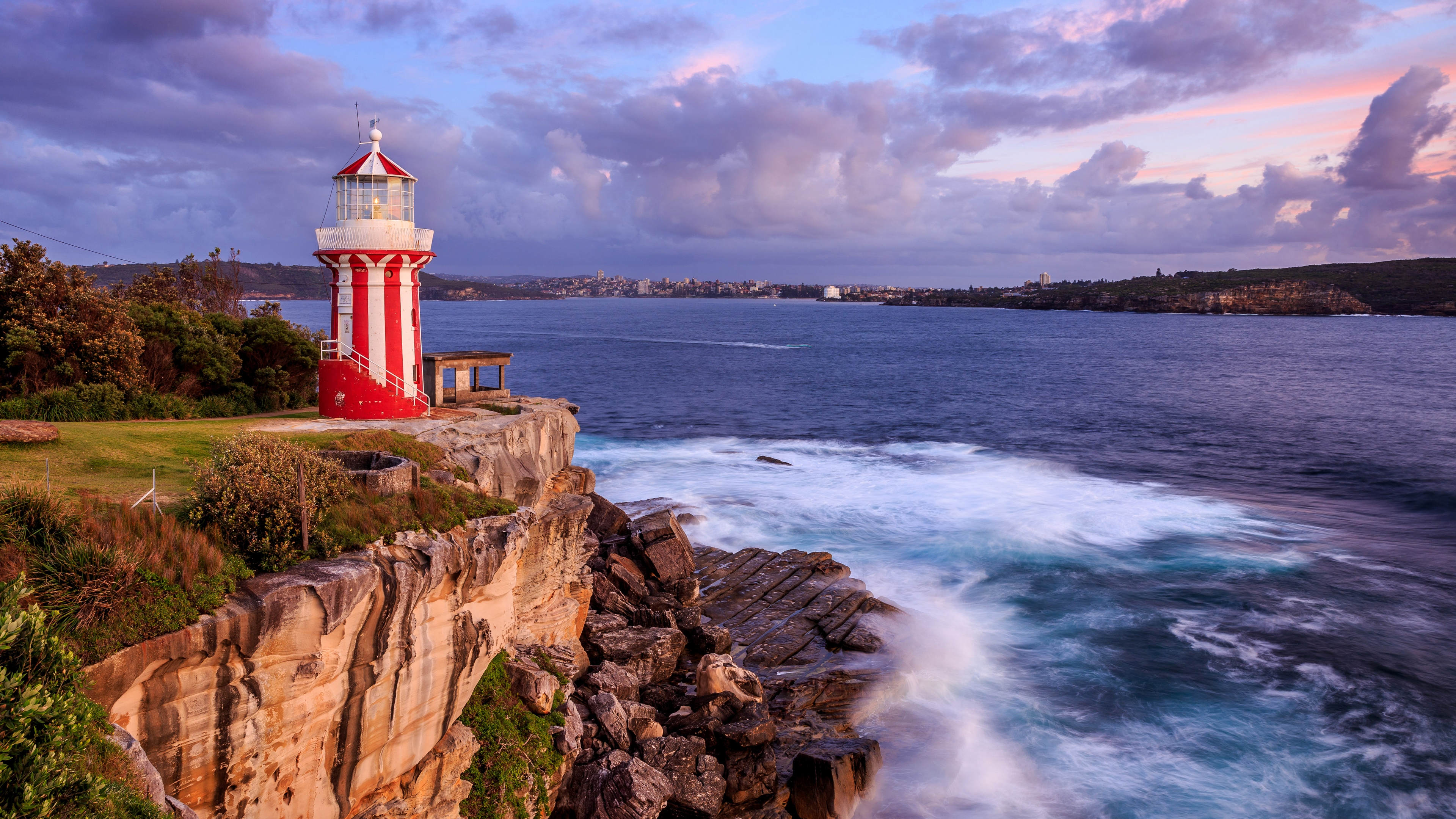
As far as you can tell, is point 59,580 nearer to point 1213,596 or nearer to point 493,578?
point 493,578

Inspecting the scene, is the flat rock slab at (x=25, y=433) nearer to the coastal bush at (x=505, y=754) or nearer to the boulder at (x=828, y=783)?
the coastal bush at (x=505, y=754)

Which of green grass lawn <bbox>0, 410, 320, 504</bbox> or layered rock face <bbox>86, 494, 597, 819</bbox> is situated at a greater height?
green grass lawn <bbox>0, 410, 320, 504</bbox>

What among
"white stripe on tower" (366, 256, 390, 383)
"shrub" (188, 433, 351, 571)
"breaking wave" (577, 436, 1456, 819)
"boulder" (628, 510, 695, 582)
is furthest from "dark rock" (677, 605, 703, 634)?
"shrub" (188, 433, 351, 571)

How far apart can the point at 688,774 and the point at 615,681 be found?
323 cm

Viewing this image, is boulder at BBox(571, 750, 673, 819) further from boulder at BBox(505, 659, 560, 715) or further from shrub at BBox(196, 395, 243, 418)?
shrub at BBox(196, 395, 243, 418)

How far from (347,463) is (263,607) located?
506 centimetres

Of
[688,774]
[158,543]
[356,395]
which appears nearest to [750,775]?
[688,774]

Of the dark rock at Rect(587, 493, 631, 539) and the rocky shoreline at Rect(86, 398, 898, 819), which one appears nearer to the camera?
the rocky shoreline at Rect(86, 398, 898, 819)

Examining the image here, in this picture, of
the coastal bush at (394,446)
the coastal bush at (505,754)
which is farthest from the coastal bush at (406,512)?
the coastal bush at (505,754)

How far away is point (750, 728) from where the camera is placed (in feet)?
48.5

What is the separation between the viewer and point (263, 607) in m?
9.37

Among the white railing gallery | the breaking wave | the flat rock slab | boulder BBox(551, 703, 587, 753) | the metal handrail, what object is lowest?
the breaking wave

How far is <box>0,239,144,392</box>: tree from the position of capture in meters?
20.5

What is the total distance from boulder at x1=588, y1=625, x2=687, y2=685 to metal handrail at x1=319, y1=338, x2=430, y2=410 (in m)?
8.37
